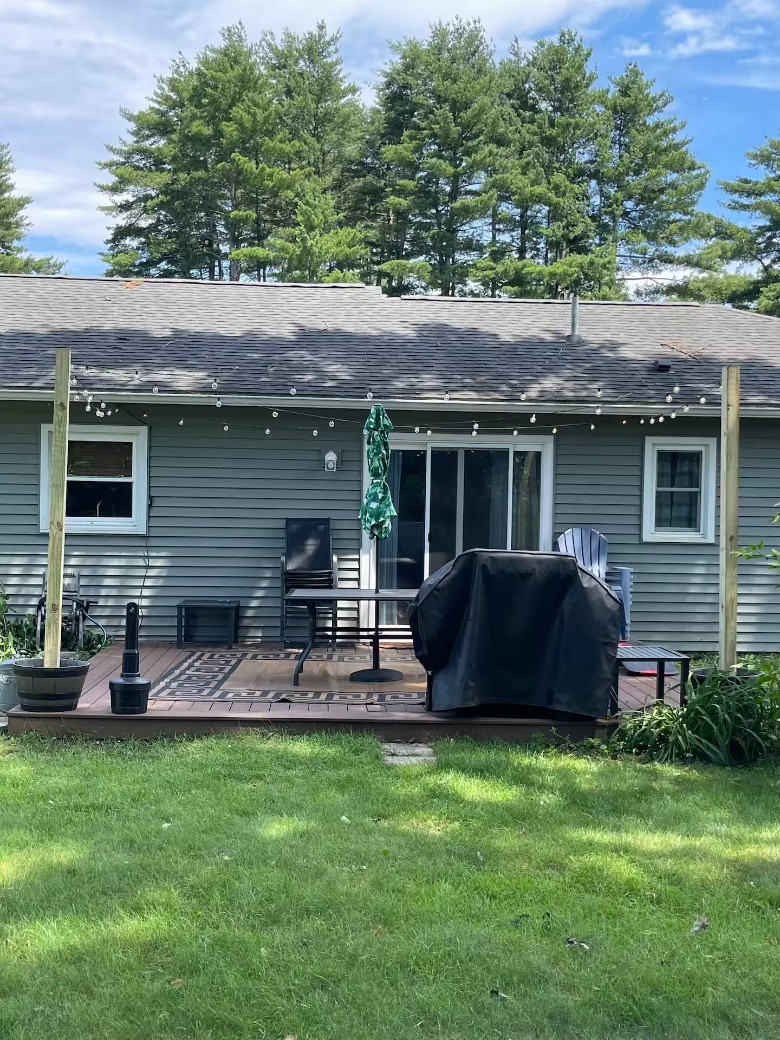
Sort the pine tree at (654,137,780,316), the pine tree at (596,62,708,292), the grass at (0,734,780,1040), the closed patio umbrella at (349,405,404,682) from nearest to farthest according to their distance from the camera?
the grass at (0,734,780,1040)
the closed patio umbrella at (349,405,404,682)
the pine tree at (596,62,708,292)
the pine tree at (654,137,780,316)

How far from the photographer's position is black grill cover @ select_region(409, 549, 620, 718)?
5.14 metres

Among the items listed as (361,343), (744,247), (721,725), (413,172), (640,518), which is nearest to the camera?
(721,725)

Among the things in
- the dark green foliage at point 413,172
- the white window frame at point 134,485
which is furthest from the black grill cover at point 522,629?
the dark green foliage at point 413,172

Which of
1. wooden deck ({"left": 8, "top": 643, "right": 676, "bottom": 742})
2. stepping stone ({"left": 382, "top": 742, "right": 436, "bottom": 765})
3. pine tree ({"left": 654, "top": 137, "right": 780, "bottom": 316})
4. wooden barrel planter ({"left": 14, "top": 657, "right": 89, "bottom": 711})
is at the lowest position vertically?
stepping stone ({"left": 382, "top": 742, "right": 436, "bottom": 765})

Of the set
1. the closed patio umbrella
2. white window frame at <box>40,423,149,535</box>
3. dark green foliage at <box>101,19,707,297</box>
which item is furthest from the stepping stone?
dark green foliage at <box>101,19,707,297</box>

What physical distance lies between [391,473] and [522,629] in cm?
348

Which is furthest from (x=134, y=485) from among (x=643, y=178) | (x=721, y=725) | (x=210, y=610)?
(x=643, y=178)

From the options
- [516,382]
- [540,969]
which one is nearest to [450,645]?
[540,969]

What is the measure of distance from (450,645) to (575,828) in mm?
1663

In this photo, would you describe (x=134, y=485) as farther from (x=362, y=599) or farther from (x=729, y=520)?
(x=729, y=520)

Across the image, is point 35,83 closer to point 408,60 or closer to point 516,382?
point 408,60

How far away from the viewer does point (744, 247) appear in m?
23.8

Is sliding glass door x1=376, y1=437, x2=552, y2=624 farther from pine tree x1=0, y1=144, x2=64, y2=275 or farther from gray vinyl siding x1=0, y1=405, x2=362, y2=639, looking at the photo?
pine tree x1=0, y1=144, x2=64, y2=275

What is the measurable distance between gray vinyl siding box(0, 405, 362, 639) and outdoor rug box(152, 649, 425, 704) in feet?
2.58
